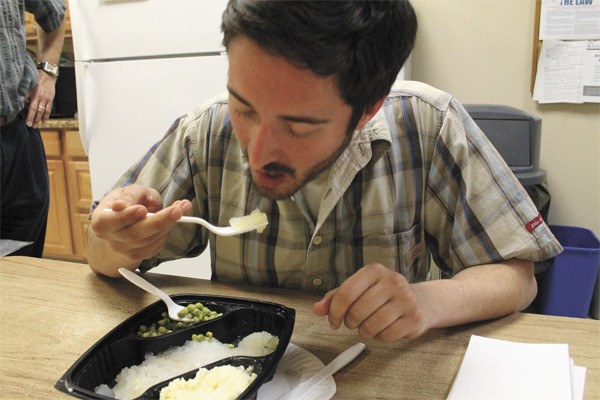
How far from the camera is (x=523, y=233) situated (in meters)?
0.94

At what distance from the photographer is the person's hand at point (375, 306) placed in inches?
28.6

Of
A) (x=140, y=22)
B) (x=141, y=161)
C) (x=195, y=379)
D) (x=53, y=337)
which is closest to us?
(x=195, y=379)

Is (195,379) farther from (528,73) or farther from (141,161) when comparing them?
(528,73)

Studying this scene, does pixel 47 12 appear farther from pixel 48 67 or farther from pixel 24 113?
pixel 24 113

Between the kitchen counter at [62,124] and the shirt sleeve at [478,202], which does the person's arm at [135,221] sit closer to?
the shirt sleeve at [478,202]

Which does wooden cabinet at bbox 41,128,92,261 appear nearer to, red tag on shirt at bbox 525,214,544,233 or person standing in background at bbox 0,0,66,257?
person standing in background at bbox 0,0,66,257

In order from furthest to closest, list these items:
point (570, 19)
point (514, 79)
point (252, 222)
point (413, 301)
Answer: point (514, 79)
point (570, 19)
point (252, 222)
point (413, 301)

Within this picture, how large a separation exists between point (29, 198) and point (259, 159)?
153cm

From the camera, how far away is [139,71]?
2.24 metres

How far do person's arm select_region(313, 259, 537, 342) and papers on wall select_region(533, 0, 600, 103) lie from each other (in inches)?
63.3

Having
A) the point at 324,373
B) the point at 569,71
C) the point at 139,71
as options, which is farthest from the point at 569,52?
the point at 324,373

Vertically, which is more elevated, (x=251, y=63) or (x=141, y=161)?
(x=251, y=63)

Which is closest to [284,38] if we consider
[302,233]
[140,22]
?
[302,233]

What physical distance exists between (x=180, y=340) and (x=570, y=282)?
1717 millimetres
